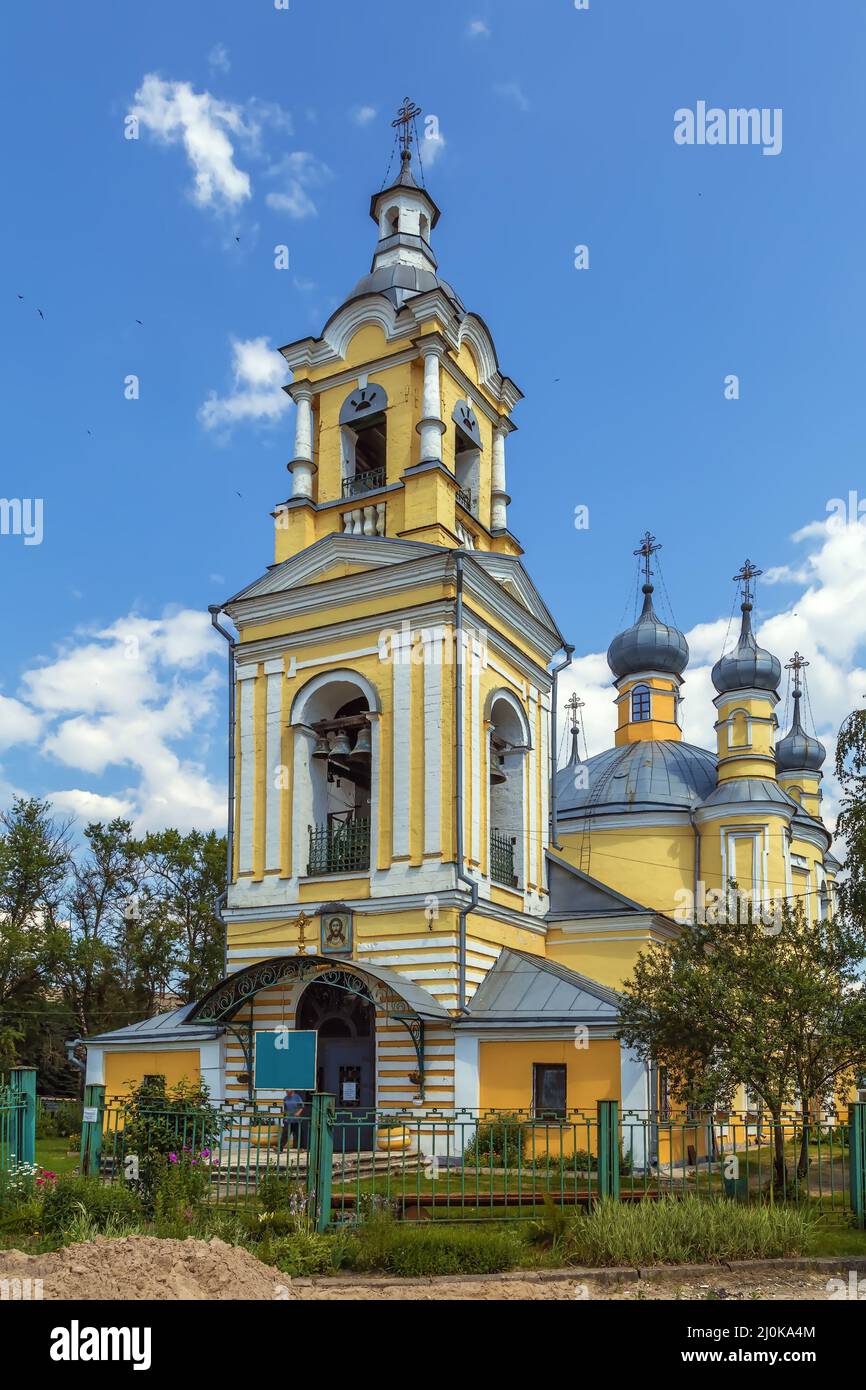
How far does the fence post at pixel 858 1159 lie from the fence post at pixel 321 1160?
5.04 metres

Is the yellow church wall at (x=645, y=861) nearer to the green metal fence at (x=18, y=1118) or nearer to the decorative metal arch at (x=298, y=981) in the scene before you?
the decorative metal arch at (x=298, y=981)

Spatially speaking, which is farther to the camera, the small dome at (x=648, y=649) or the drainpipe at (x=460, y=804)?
the small dome at (x=648, y=649)

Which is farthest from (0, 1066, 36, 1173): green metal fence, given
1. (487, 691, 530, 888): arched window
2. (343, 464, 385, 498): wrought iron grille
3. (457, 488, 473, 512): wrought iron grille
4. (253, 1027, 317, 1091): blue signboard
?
(457, 488, 473, 512): wrought iron grille

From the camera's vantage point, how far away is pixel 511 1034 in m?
18.5

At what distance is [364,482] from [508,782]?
6.39 meters

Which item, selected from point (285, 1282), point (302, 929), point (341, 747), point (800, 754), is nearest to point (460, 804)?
point (341, 747)

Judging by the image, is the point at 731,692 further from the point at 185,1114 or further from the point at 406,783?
the point at 185,1114

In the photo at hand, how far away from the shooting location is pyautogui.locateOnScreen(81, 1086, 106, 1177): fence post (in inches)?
492

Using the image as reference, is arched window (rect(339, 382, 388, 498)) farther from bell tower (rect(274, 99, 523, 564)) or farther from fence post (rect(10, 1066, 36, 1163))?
fence post (rect(10, 1066, 36, 1163))

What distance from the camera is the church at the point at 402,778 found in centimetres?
1877

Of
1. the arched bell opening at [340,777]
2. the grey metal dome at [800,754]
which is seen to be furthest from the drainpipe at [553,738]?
the grey metal dome at [800,754]

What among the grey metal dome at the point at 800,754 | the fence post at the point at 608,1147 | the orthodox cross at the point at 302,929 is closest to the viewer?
the fence post at the point at 608,1147

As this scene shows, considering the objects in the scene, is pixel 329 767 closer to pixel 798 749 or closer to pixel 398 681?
pixel 398 681

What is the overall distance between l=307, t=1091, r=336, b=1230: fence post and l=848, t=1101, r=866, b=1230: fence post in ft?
16.5
